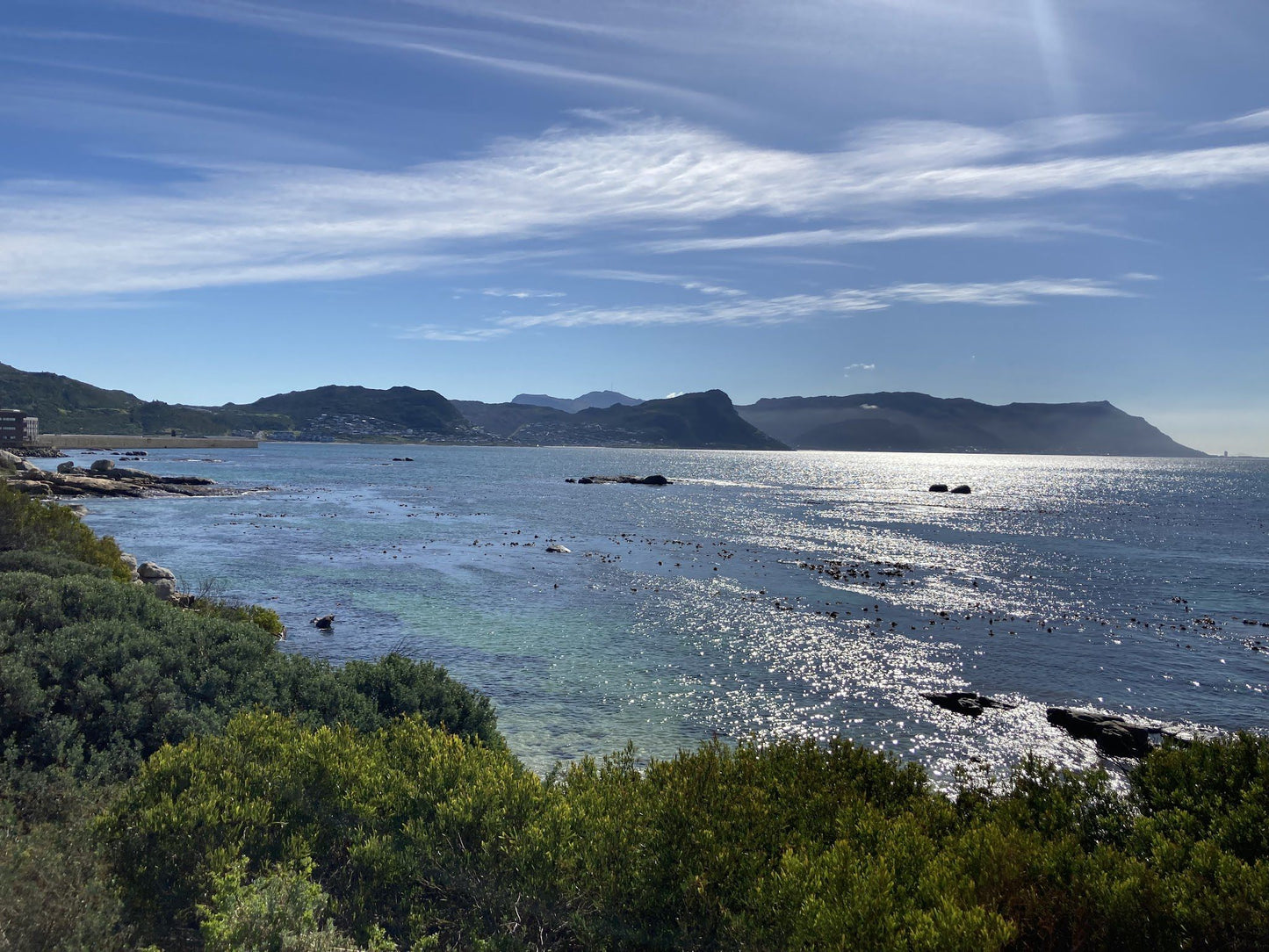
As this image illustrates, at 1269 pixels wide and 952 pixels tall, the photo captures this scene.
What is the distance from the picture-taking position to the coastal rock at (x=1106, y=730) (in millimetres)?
26047

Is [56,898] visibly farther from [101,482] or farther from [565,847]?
[101,482]

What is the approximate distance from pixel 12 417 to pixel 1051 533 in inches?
9368

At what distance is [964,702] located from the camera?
29.9 meters

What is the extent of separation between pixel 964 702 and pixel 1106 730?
498cm

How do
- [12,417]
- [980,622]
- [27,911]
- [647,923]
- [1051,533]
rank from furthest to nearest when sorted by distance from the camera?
[12,417]
[1051,533]
[980,622]
[647,923]
[27,911]

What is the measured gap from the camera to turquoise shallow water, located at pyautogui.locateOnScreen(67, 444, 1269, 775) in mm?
28266

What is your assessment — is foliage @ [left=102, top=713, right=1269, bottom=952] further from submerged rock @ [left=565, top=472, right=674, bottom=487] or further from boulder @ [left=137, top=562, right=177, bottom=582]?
submerged rock @ [left=565, top=472, right=674, bottom=487]

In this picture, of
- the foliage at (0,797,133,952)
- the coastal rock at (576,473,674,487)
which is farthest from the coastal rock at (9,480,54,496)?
the coastal rock at (576,473,674,487)

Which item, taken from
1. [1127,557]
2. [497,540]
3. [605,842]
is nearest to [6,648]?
[605,842]

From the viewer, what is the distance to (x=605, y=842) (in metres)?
9.20

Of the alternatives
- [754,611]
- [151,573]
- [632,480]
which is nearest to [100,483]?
[151,573]

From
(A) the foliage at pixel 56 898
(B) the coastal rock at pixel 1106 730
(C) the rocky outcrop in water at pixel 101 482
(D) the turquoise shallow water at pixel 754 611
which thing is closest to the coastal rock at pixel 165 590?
(D) the turquoise shallow water at pixel 754 611

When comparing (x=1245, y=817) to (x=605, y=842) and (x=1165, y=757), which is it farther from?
(x=605, y=842)

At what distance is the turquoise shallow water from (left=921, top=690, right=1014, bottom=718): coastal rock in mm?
582
